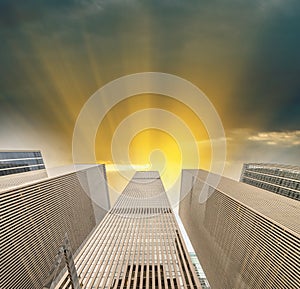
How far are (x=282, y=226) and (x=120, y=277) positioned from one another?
52.6 metres

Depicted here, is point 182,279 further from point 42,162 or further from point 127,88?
point 42,162

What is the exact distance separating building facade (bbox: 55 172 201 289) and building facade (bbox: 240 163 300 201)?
233 feet

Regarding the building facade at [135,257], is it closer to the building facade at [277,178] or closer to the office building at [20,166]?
the office building at [20,166]

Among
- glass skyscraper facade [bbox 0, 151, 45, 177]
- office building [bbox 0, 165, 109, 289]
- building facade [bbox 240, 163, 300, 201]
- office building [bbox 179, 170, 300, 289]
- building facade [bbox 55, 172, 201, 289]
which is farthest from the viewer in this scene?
building facade [bbox 240, 163, 300, 201]

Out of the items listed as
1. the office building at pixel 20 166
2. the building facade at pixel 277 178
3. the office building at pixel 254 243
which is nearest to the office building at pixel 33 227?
the office building at pixel 20 166

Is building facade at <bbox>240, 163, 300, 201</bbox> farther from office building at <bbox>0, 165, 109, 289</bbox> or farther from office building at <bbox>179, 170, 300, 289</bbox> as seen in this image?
office building at <bbox>0, 165, 109, 289</bbox>

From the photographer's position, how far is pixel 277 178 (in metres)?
112

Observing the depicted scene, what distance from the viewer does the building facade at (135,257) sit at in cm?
5219

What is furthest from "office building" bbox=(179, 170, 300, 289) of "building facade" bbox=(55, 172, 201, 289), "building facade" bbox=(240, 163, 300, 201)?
"building facade" bbox=(240, 163, 300, 201)

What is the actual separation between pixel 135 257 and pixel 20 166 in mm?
95285

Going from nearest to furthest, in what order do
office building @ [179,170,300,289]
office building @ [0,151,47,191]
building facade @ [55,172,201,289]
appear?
office building @ [179,170,300,289] < building facade @ [55,172,201,289] < office building @ [0,151,47,191]

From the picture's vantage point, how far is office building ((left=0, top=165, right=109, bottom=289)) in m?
53.2

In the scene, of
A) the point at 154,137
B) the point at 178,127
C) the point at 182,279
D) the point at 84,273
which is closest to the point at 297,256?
the point at 182,279

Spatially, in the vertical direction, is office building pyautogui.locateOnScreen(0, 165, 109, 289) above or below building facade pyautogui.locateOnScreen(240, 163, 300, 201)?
below
